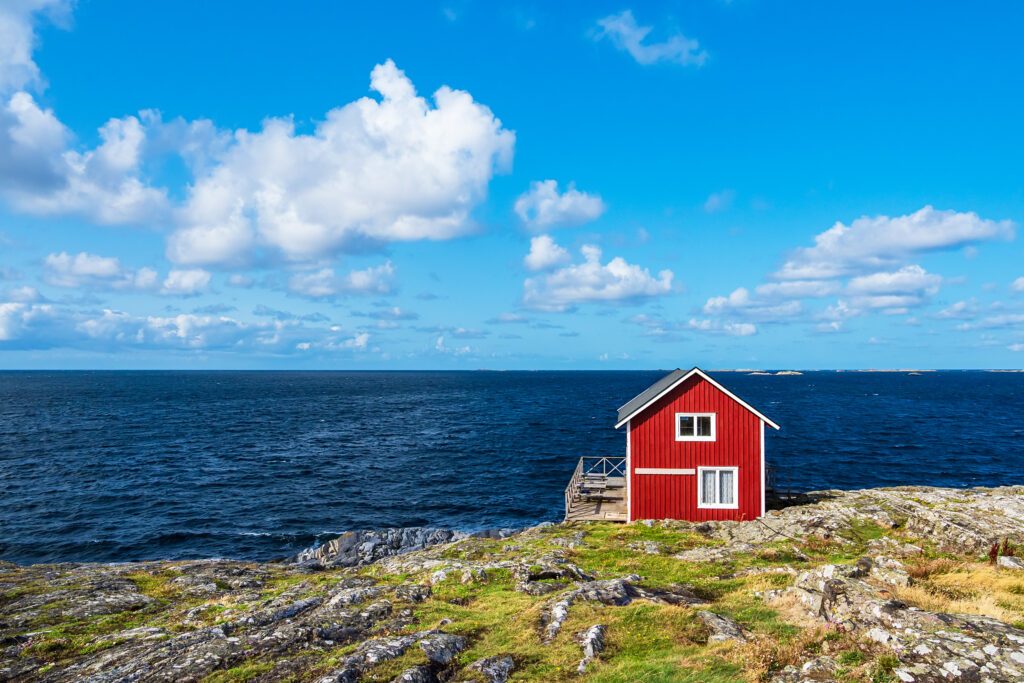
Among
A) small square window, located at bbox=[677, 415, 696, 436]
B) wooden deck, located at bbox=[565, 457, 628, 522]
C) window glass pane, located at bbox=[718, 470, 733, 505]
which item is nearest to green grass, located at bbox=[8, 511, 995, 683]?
window glass pane, located at bbox=[718, 470, 733, 505]

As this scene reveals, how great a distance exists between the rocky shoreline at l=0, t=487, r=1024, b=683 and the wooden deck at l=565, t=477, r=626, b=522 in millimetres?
4902

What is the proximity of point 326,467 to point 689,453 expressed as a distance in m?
42.7

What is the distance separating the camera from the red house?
30.5 metres

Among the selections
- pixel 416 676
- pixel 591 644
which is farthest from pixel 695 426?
pixel 416 676

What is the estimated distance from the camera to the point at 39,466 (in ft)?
192

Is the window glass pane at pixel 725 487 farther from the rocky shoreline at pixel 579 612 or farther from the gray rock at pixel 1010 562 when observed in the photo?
the gray rock at pixel 1010 562

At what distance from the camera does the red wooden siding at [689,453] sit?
30.6 metres

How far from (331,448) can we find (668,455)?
5255cm

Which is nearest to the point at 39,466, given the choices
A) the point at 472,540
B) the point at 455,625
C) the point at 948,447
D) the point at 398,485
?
the point at 398,485

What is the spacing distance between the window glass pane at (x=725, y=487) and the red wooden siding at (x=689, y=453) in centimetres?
48

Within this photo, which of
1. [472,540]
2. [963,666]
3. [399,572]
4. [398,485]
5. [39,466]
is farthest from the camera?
[39,466]

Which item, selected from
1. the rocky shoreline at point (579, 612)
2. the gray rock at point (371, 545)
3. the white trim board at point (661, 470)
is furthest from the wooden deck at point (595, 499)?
the gray rock at point (371, 545)

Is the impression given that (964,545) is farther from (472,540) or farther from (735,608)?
(472,540)

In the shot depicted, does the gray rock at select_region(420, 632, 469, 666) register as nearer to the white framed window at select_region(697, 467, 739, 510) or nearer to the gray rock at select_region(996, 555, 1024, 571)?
the gray rock at select_region(996, 555, 1024, 571)
